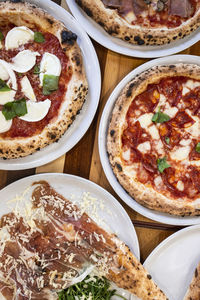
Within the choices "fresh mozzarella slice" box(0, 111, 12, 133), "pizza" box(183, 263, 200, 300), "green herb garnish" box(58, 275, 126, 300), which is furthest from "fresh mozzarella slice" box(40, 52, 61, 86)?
"pizza" box(183, 263, 200, 300)

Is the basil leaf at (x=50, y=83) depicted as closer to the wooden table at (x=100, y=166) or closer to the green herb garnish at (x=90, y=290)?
the wooden table at (x=100, y=166)

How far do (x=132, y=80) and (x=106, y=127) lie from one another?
1.27 feet

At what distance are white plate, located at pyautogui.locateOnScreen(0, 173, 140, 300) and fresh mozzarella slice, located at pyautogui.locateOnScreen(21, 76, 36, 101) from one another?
0.58m

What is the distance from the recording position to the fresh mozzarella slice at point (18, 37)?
9.53 feet

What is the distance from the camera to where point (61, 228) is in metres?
3.08

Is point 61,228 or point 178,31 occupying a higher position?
point 178,31

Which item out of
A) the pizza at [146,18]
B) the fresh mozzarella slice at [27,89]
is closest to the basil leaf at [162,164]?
the pizza at [146,18]

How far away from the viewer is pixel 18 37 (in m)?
2.92

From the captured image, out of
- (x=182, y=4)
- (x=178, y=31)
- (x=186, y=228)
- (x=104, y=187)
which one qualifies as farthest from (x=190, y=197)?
(x=182, y=4)

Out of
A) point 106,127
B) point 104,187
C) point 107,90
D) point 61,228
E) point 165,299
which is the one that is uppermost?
point 107,90

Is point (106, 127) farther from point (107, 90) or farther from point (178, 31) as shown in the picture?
point (178, 31)

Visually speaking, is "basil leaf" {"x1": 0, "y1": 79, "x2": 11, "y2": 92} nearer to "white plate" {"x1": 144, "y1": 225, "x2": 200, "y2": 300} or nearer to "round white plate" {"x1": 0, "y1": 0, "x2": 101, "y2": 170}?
"round white plate" {"x1": 0, "y1": 0, "x2": 101, "y2": 170}

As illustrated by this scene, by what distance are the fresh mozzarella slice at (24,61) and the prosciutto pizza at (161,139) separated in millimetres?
666

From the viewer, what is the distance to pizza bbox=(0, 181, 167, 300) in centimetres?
303
